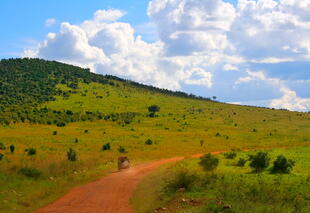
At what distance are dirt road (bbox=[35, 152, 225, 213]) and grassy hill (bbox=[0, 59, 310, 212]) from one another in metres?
1.14

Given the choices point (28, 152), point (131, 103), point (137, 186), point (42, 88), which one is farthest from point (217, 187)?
point (42, 88)

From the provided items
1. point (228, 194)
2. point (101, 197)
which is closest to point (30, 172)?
point (101, 197)

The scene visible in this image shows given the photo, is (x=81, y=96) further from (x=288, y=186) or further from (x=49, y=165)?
(x=288, y=186)

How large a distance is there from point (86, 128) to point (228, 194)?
194ft

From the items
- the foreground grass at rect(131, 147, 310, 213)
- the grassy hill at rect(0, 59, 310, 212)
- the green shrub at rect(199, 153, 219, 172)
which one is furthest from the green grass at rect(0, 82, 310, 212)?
the green shrub at rect(199, 153, 219, 172)

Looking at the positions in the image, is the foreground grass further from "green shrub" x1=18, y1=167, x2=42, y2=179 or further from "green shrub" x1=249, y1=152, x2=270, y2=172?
"green shrub" x1=18, y1=167, x2=42, y2=179

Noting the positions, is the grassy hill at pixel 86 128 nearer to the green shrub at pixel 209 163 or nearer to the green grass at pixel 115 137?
the green grass at pixel 115 137

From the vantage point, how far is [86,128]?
75.1m

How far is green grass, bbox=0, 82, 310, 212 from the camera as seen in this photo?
24781 mm

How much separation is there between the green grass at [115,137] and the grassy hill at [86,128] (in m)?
0.07

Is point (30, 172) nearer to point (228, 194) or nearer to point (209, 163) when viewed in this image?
point (209, 163)

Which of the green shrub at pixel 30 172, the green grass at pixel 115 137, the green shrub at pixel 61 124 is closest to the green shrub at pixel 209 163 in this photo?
the green grass at pixel 115 137

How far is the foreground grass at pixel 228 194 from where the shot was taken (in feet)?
50.2

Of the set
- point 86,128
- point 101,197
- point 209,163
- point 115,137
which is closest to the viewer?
point 101,197
